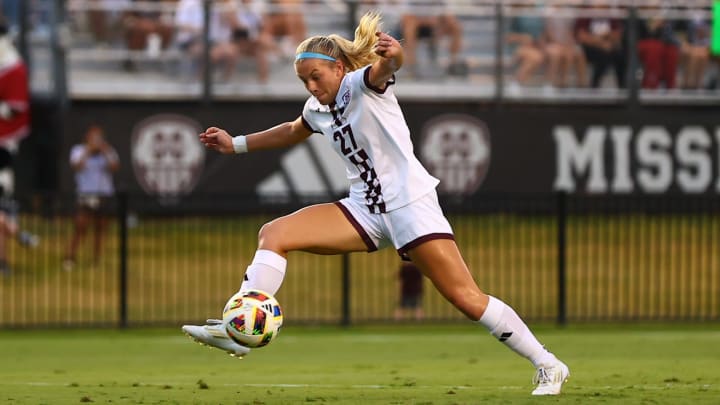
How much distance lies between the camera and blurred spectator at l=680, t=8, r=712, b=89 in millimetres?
24406

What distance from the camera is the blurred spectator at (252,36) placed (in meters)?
23.6

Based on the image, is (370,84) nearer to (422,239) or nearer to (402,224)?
(402,224)

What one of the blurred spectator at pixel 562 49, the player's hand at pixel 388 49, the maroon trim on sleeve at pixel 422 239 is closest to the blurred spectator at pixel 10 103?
the blurred spectator at pixel 562 49

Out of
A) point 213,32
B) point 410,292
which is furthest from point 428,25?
point 410,292

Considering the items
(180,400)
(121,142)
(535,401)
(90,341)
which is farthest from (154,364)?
(121,142)

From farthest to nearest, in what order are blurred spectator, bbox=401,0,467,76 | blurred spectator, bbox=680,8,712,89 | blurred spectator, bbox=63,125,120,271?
blurred spectator, bbox=680,8,712,89 < blurred spectator, bbox=401,0,467,76 < blurred spectator, bbox=63,125,120,271

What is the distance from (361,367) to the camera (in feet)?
43.8

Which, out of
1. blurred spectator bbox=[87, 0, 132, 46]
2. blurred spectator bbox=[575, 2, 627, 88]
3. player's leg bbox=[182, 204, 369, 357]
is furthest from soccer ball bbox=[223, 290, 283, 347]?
blurred spectator bbox=[575, 2, 627, 88]

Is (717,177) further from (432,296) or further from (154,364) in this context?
(154,364)

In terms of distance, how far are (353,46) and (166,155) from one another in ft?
46.7

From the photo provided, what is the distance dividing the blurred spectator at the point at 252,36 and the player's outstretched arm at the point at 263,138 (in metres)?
13.8

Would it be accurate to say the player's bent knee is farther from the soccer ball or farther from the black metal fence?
the black metal fence

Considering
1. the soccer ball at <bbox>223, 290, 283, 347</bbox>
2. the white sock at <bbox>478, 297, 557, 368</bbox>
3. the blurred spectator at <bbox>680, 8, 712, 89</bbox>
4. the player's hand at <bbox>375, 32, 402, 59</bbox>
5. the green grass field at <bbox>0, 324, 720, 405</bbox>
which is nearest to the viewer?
the player's hand at <bbox>375, 32, 402, 59</bbox>

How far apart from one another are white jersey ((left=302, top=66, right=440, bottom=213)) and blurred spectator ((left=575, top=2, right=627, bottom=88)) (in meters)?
15.4
